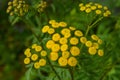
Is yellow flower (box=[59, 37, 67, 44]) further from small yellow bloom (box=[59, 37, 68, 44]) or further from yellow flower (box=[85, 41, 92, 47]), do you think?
yellow flower (box=[85, 41, 92, 47])

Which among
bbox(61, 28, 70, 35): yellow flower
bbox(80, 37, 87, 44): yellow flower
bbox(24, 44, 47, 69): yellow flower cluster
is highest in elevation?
bbox(61, 28, 70, 35): yellow flower

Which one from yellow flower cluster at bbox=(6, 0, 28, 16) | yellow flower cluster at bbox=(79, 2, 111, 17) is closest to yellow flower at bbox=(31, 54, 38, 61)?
yellow flower cluster at bbox=(6, 0, 28, 16)

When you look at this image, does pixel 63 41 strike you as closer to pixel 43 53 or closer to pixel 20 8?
pixel 43 53

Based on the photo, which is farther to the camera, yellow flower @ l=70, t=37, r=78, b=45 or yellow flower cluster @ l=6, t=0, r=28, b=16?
yellow flower cluster @ l=6, t=0, r=28, b=16

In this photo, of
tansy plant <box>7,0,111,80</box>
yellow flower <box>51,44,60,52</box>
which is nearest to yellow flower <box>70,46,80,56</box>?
tansy plant <box>7,0,111,80</box>

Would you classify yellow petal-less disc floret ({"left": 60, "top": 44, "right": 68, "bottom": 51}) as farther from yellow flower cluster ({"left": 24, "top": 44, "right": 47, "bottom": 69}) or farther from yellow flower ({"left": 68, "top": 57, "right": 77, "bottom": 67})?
yellow flower cluster ({"left": 24, "top": 44, "right": 47, "bottom": 69})

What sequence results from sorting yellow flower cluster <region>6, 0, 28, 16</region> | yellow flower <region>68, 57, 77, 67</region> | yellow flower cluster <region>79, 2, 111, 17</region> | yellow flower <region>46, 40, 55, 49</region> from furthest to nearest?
yellow flower cluster <region>6, 0, 28, 16</region>, yellow flower cluster <region>79, 2, 111, 17</region>, yellow flower <region>46, 40, 55, 49</region>, yellow flower <region>68, 57, 77, 67</region>

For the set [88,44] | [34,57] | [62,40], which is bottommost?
[34,57]

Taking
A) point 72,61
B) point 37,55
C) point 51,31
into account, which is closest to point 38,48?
point 37,55

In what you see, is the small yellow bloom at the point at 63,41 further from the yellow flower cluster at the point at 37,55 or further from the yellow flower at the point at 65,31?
the yellow flower cluster at the point at 37,55

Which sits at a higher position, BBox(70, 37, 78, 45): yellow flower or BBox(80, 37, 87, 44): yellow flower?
BBox(70, 37, 78, 45): yellow flower

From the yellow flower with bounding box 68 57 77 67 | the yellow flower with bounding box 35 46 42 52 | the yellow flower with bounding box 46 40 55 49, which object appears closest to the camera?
the yellow flower with bounding box 68 57 77 67

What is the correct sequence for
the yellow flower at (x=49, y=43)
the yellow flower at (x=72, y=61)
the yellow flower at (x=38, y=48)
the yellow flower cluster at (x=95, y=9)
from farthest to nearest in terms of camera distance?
the yellow flower cluster at (x=95, y=9)
the yellow flower at (x=38, y=48)
the yellow flower at (x=49, y=43)
the yellow flower at (x=72, y=61)

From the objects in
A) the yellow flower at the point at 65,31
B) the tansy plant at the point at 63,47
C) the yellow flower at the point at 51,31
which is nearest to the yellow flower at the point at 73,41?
the tansy plant at the point at 63,47
